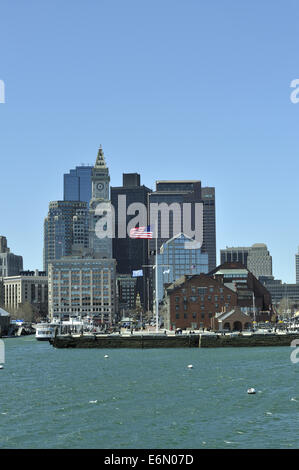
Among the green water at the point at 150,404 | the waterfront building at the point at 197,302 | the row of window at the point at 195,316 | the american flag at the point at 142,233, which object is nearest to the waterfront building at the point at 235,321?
the row of window at the point at 195,316

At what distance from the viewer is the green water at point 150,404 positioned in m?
52.0

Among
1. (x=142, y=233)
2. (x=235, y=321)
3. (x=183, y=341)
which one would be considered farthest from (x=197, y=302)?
(x=142, y=233)

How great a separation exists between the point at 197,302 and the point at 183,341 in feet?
140

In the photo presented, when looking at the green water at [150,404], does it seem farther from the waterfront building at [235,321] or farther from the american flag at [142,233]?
the waterfront building at [235,321]

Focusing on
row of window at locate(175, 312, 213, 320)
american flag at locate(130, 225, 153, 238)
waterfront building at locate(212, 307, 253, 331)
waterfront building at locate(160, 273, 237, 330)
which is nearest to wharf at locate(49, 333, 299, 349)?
american flag at locate(130, 225, 153, 238)

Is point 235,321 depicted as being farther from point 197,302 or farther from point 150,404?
point 150,404

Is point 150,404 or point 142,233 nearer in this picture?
point 150,404

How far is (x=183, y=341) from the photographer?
13762cm

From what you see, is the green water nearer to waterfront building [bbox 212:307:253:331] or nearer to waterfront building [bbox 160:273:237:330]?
waterfront building [bbox 212:307:253:331]

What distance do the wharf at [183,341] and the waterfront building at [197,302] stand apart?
3855 cm


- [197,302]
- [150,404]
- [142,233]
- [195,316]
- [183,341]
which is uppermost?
[142,233]
